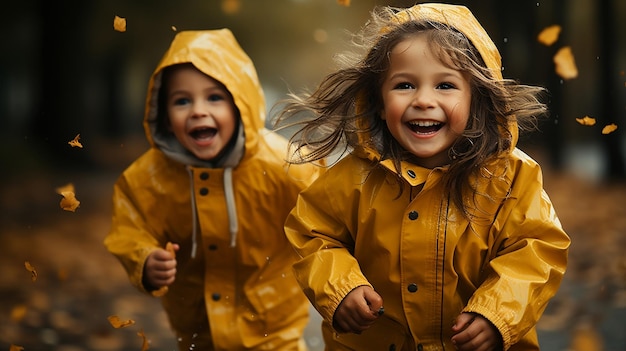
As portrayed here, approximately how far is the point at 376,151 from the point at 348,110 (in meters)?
0.26

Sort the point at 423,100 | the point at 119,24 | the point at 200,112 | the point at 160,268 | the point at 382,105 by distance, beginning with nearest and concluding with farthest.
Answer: the point at 423,100 → the point at 382,105 → the point at 160,268 → the point at 200,112 → the point at 119,24

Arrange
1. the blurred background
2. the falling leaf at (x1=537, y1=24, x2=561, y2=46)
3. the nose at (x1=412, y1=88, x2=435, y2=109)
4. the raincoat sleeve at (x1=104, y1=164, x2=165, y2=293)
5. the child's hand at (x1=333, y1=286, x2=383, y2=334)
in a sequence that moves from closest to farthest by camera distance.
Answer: the child's hand at (x1=333, y1=286, x2=383, y2=334), the nose at (x1=412, y1=88, x2=435, y2=109), the raincoat sleeve at (x1=104, y1=164, x2=165, y2=293), the blurred background, the falling leaf at (x1=537, y1=24, x2=561, y2=46)

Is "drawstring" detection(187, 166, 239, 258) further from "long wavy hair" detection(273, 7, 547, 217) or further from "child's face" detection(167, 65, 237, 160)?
"long wavy hair" detection(273, 7, 547, 217)

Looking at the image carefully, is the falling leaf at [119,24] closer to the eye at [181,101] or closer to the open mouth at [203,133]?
the eye at [181,101]

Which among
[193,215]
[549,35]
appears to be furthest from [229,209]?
[549,35]

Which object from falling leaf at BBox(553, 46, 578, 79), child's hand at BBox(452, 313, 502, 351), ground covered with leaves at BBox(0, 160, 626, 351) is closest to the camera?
child's hand at BBox(452, 313, 502, 351)

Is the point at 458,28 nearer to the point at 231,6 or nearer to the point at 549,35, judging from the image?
the point at 549,35

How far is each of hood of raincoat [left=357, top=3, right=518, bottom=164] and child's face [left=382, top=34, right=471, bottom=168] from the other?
4.4 inches

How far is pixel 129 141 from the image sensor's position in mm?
19312

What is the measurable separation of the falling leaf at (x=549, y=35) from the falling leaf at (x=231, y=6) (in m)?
7.17

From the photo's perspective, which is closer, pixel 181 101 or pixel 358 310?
pixel 358 310

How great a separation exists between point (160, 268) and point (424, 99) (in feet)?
5.05

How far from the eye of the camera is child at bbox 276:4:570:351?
131 inches

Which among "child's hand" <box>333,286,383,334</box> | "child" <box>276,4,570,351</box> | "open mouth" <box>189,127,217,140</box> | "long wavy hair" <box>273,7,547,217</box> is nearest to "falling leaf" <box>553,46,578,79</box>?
"open mouth" <box>189,127,217,140</box>
